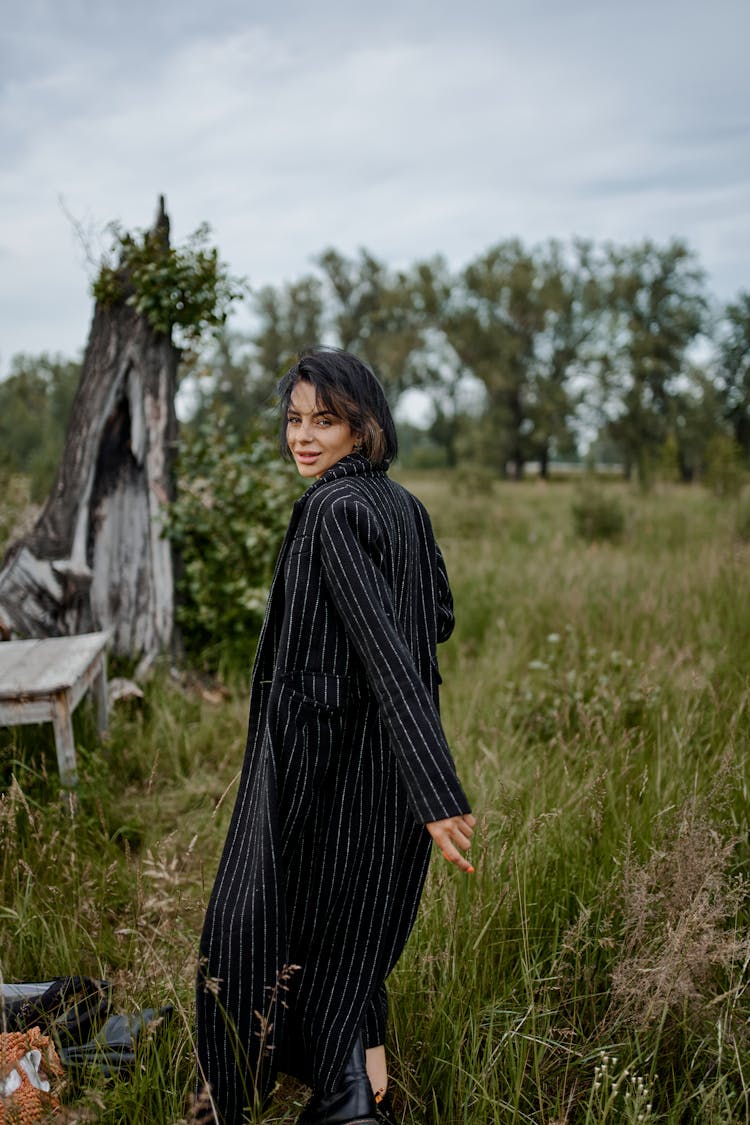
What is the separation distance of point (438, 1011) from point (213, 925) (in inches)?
26.4

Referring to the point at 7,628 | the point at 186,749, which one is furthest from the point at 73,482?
the point at 186,749

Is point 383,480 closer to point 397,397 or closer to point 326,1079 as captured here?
point 326,1079

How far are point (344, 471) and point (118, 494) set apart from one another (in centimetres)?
353

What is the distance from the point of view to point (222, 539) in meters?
5.17

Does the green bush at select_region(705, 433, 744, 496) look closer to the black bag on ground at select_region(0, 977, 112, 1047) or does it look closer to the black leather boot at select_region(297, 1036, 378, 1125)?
the black leather boot at select_region(297, 1036, 378, 1125)

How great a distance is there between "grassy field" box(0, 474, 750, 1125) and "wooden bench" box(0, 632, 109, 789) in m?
0.18

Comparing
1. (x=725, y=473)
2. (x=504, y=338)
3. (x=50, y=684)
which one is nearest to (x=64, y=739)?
(x=50, y=684)

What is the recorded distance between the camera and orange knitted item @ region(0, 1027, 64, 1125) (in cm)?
169

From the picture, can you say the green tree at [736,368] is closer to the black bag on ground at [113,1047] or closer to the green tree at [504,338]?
the green tree at [504,338]

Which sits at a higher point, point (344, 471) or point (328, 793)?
point (344, 471)

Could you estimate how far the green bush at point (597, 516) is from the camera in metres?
10.0

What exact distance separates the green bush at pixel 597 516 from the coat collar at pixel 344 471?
8.38 m

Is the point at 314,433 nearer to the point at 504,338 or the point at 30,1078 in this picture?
the point at 30,1078

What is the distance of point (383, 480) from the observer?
1.92 meters
